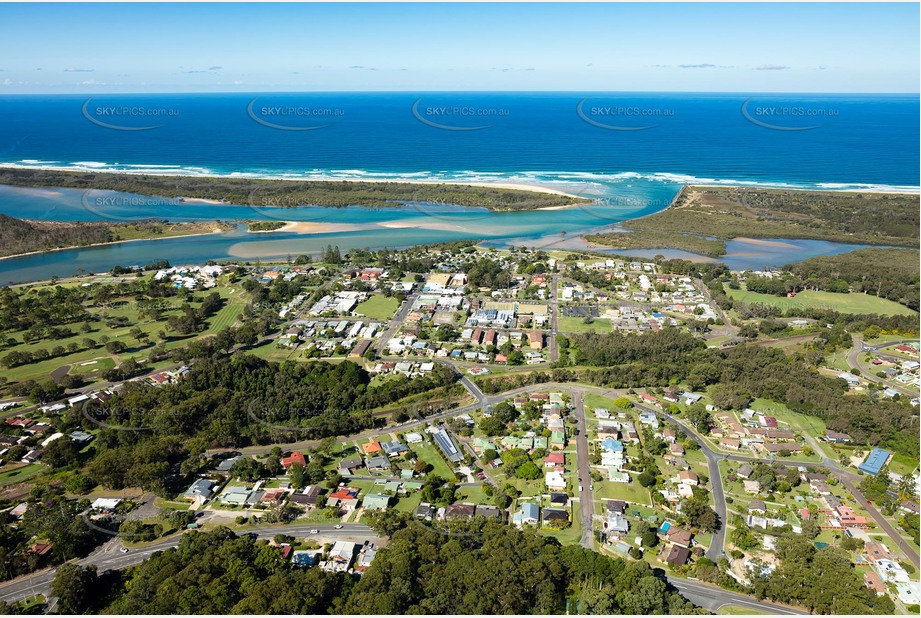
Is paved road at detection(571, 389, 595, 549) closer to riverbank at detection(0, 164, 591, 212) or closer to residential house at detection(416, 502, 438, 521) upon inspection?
residential house at detection(416, 502, 438, 521)

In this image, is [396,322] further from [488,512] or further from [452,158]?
[452,158]

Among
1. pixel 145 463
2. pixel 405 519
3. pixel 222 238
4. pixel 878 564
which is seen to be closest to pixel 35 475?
pixel 145 463

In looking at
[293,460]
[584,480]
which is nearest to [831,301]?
[584,480]

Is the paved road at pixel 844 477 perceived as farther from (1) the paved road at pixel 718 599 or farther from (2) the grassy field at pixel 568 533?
(2) the grassy field at pixel 568 533

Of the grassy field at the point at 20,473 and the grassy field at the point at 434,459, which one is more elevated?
the grassy field at the point at 434,459

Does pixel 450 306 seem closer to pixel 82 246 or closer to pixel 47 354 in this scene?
pixel 47 354

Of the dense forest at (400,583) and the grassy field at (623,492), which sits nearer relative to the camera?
the dense forest at (400,583)

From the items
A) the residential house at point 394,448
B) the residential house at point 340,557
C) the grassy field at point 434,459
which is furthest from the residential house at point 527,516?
→ the residential house at point 394,448
